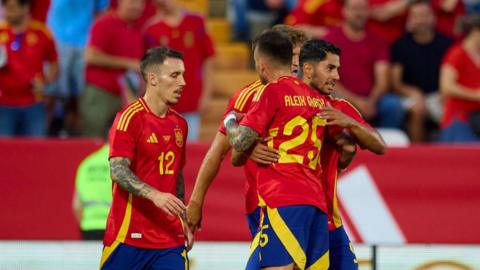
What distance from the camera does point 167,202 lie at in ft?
23.5

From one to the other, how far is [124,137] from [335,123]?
1.28 meters

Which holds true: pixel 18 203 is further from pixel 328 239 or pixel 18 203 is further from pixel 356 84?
pixel 328 239

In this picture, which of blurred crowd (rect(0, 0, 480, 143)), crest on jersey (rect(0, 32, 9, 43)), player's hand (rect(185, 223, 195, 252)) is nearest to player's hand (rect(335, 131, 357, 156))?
player's hand (rect(185, 223, 195, 252))

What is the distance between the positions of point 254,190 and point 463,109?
17.9 feet

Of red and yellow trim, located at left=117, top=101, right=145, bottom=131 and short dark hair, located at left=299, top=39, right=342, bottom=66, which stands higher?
short dark hair, located at left=299, top=39, right=342, bottom=66

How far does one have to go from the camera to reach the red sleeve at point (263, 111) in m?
7.05

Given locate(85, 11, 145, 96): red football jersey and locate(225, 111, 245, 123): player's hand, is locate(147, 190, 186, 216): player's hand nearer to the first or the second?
locate(225, 111, 245, 123): player's hand

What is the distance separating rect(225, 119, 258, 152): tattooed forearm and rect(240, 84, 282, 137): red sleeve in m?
0.03

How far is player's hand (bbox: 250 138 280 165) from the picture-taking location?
7117 millimetres

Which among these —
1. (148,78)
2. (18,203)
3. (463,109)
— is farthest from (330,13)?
(148,78)

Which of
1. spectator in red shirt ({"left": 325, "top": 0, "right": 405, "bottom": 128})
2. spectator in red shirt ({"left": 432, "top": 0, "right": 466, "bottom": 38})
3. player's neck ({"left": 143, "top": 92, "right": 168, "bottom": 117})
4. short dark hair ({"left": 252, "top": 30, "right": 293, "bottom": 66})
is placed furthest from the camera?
spectator in red shirt ({"left": 432, "top": 0, "right": 466, "bottom": 38})

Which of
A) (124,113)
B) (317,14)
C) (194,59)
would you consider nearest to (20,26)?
(194,59)

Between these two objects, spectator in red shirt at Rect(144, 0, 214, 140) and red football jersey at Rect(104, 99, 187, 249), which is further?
spectator in red shirt at Rect(144, 0, 214, 140)

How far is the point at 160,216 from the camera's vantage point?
7652mm
